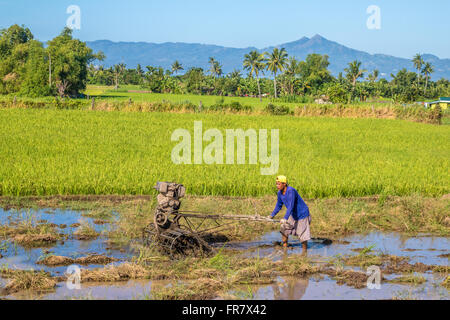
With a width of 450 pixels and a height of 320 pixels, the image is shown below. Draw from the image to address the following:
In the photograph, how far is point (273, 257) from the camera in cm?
724

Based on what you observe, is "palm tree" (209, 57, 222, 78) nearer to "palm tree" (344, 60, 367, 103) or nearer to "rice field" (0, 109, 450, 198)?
"palm tree" (344, 60, 367, 103)

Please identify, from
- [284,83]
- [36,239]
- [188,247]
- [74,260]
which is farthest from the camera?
[284,83]

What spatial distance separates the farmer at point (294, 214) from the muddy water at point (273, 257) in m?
0.21

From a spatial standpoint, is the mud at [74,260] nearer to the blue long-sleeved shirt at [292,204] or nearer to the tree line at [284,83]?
the blue long-sleeved shirt at [292,204]

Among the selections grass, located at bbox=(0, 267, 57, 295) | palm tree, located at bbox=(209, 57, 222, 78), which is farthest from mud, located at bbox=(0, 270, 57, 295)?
palm tree, located at bbox=(209, 57, 222, 78)

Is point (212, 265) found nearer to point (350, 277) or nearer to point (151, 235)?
point (151, 235)

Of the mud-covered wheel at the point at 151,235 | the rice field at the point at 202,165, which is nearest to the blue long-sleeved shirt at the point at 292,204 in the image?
the mud-covered wheel at the point at 151,235

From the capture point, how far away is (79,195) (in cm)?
1062

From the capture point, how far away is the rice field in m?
11.4

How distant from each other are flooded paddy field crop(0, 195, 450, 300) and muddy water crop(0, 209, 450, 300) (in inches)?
0.4

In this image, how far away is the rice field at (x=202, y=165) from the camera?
11.4 metres

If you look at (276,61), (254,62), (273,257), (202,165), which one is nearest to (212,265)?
(273,257)

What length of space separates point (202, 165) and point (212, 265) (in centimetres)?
751

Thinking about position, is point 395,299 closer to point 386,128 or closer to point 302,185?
point 302,185
